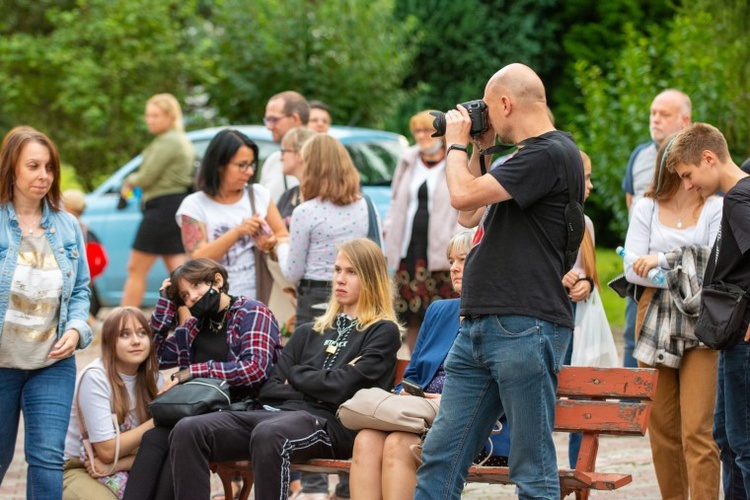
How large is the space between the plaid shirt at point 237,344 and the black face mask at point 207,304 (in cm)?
12

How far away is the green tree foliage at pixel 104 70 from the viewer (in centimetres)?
1819

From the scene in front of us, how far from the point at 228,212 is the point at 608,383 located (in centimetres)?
280

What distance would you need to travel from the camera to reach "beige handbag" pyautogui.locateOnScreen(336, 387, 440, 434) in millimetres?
5875

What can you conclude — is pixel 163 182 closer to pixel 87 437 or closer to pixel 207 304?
pixel 207 304

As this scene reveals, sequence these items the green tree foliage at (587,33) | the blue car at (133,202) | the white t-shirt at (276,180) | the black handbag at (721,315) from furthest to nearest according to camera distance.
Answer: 1. the green tree foliage at (587,33)
2. the blue car at (133,202)
3. the white t-shirt at (276,180)
4. the black handbag at (721,315)

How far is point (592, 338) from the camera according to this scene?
7141 millimetres

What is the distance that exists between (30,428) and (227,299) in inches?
49.3

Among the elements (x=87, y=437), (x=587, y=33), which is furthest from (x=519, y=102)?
(x=587, y=33)

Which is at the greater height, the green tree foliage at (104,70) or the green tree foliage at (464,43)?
the green tree foliage at (464,43)

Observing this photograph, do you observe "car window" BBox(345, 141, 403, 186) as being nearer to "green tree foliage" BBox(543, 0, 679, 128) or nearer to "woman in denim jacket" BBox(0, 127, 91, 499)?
"woman in denim jacket" BBox(0, 127, 91, 499)

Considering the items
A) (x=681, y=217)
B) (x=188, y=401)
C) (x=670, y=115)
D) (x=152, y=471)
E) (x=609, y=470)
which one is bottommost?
(x=609, y=470)

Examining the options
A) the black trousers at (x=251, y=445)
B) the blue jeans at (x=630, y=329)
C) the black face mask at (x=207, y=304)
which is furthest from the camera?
the blue jeans at (x=630, y=329)

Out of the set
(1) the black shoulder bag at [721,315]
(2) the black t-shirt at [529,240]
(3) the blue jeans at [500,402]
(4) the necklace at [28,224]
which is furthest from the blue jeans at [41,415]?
(1) the black shoulder bag at [721,315]

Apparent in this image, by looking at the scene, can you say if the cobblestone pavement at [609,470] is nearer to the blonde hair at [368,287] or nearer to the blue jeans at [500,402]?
the blonde hair at [368,287]
